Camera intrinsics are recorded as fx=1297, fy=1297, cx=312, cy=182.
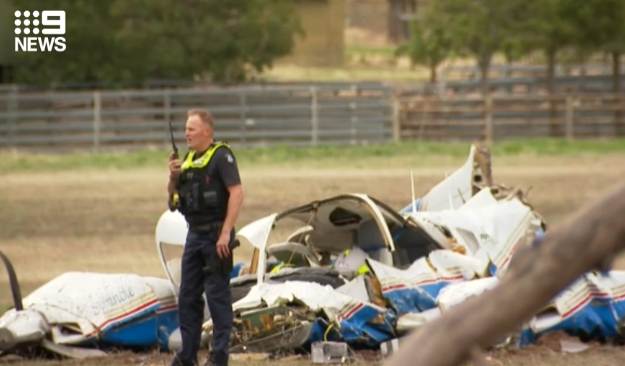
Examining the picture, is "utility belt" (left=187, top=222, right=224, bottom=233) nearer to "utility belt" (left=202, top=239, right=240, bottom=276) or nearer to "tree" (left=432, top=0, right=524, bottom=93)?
"utility belt" (left=202, top=239, right=240, bottom=276)

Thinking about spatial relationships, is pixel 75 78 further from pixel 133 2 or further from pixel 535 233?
pixel 535 233

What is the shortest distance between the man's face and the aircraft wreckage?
1349mm

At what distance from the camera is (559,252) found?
2.59m

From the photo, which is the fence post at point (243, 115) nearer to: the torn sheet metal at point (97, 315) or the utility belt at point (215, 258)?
the torn sheet metal at point (97, 315)

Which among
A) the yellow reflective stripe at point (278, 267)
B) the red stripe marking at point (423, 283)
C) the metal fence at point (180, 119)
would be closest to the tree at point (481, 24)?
the metal fence at point (180, 119)

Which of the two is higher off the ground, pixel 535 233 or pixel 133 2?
pixel 133 2

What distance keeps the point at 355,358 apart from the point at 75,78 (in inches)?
1116

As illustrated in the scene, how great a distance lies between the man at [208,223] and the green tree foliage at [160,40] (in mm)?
26279

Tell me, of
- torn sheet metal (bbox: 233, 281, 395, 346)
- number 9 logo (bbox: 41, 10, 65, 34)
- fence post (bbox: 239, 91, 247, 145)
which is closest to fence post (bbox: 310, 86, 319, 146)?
fence post (bbox: 239, 91, 247, 145)

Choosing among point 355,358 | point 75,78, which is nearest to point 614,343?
point 355,358

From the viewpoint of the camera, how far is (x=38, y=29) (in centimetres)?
3709

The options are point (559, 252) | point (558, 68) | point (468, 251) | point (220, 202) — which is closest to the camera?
point (559, 252)

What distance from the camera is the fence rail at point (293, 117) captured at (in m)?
32.7

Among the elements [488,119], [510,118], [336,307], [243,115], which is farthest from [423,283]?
[510,118]
